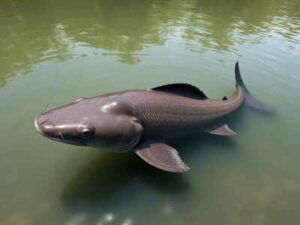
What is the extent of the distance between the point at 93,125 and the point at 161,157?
110 centimetres

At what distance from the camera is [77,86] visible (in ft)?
24.3

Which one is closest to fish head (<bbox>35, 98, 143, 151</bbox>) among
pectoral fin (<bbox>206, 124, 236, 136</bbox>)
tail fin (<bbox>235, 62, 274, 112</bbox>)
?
pectoral fin (<bbox>206, 124, 236, 136</bbox>)

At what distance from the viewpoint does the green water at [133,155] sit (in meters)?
4.55

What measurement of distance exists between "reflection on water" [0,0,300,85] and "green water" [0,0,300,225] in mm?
69

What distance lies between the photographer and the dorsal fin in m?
5.69

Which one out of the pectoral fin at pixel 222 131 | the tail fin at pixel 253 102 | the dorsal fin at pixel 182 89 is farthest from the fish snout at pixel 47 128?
the tail fin at pixel 253 102

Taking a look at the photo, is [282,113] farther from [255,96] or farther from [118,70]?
[118,70]

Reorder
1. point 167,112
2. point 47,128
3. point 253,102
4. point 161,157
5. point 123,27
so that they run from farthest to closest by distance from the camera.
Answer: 1. point 123,27
2. point 253,102
3. point 167,112
4. point 161,157
5. point 47,128

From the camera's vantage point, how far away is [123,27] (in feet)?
39.8

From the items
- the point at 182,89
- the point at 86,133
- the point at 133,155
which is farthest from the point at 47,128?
the point at 182,89

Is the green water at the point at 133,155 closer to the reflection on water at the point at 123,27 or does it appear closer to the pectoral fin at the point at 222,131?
the reflection on water at the point at 123,27

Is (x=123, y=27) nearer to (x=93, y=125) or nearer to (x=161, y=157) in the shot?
(x=161, y=157)

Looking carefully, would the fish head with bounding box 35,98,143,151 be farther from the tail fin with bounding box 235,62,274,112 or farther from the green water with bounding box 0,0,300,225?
the tail fin with bounding box 235,62,274,112

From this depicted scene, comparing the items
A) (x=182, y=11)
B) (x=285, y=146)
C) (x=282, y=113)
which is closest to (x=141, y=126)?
(x=285, y=146)
